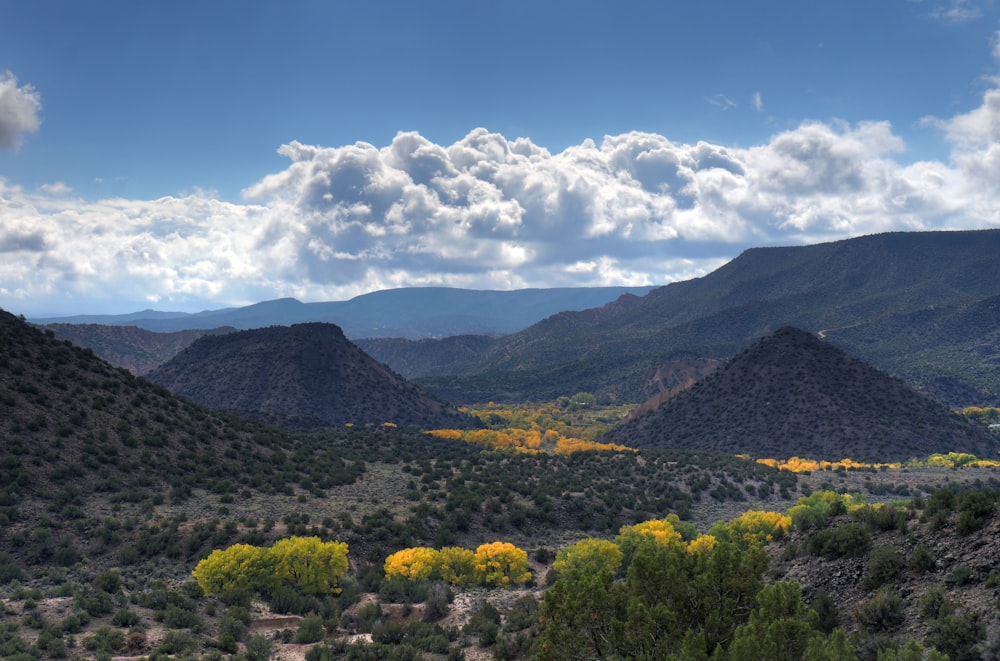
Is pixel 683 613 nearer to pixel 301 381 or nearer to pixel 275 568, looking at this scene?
pixel 275 568

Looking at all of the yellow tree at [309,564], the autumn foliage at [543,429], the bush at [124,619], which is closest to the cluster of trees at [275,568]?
the yellow tree at [309,564]

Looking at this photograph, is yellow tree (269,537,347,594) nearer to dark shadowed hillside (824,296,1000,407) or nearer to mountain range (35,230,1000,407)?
mountain range (35,230,1000,407)

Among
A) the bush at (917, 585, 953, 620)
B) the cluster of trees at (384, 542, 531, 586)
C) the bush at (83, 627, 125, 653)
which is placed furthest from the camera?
the cluster of trees at (384, 542, 531, 586)

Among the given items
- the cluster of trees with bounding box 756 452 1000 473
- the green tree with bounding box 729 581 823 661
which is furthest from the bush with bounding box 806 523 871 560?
the cluster of trees with bounding box 756 452 1000 473

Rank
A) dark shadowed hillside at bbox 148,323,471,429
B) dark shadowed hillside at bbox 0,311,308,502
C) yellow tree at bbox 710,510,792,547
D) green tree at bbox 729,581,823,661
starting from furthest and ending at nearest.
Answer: dark shadowed hillside at bbox 148,323,471,429
dark shadowed hillside at bbox 0,311,308,502
yellow tree at bbox 710,510,792,547
green tree at bbox 729,581,823,661

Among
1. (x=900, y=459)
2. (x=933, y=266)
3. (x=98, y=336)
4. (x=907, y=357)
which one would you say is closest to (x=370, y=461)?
(x=900, y=459)
